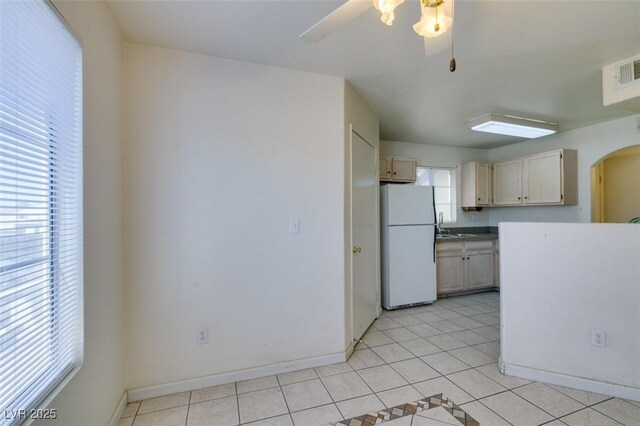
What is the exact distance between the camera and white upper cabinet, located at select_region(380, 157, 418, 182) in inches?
166

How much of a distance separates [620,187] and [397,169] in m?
3.85

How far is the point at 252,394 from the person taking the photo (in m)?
2.03

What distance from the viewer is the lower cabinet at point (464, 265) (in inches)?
167

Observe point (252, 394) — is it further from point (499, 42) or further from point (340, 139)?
point (499, 42)

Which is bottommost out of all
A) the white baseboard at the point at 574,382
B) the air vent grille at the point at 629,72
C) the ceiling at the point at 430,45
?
the white baseboard at the point at 574,382

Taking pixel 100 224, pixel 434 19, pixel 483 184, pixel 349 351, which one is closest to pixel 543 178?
pixel 483 184

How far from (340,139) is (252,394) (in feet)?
6.77

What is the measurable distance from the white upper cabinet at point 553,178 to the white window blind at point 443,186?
3.59 ft

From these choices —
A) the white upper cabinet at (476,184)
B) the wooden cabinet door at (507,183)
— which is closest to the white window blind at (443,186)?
the white upper cabinet at (476,184)

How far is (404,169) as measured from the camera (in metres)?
4.32

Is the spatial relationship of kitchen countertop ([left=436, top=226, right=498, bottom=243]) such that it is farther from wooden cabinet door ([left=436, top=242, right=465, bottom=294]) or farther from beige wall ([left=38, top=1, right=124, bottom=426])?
beige wall ([left=38, top=1, right=124, bottom=426])

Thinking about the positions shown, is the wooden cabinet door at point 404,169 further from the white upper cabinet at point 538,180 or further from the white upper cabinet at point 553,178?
the white upper cabinet at point 553,178

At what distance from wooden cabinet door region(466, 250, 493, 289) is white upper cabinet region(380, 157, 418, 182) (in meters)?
1.54

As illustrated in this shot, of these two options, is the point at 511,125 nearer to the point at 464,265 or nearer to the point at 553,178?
the point at 553,178
